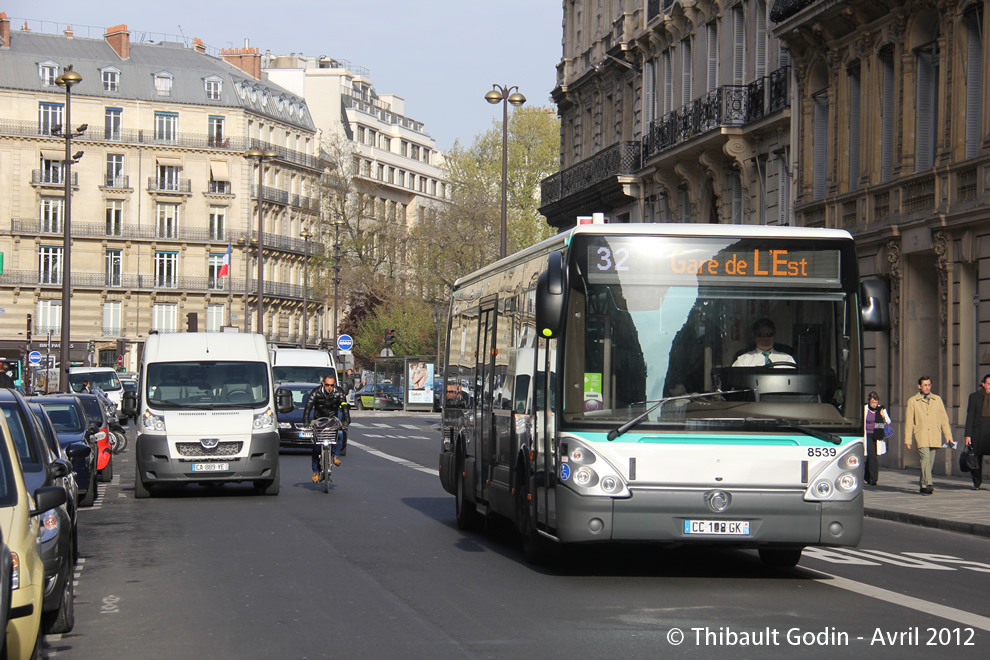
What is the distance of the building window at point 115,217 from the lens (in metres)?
103

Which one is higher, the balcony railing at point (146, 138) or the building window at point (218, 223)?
the balcony railing at point (146, 138)

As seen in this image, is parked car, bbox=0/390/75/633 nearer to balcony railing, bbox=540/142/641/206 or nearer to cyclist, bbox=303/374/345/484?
cyclist, bbox=303/374/345/484

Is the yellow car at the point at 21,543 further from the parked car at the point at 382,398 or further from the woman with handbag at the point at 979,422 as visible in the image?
the parked car at the point at 382,398

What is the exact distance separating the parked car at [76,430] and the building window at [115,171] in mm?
84201

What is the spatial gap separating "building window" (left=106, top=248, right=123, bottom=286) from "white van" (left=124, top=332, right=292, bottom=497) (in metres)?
83.5

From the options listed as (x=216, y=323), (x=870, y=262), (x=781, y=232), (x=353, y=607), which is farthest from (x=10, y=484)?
(x=216, y=323)

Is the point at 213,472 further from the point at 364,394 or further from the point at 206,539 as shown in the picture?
the point at 364,394

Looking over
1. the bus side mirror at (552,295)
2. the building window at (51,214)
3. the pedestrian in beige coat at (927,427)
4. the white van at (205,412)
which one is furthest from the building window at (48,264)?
the bus side mirror at (552,295)

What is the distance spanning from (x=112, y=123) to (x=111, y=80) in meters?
2.88

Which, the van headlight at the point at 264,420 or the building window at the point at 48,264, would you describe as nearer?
Result: the van headlight at the point at 264,420

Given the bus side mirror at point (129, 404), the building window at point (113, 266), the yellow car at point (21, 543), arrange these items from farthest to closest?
the building window at point (113, 266) → the bus side mirror at point (129, 404) → the yellow car at point (21, 543)

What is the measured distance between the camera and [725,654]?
8.73m

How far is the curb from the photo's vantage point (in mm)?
17609

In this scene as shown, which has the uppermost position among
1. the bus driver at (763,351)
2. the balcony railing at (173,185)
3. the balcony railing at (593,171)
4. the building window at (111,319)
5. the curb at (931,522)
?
the balcony railing at (173,185)
